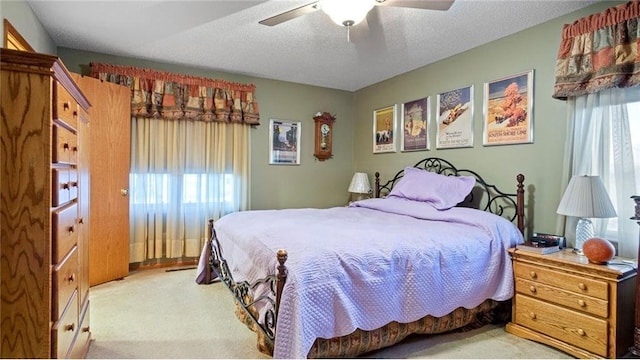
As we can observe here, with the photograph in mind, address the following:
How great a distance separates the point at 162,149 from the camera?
393 centimetres

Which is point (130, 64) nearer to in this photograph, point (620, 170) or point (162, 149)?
point (162, 149)

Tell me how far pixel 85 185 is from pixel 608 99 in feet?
11.7

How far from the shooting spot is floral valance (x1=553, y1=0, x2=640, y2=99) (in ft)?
7.30

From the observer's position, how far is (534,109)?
9.45ft

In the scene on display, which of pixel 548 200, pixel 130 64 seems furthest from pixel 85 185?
pixel 548 200

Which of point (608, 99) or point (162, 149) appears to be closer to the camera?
point (608, 99)

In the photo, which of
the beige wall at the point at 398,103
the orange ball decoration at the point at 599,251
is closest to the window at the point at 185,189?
the beige wall at the point at 398,103

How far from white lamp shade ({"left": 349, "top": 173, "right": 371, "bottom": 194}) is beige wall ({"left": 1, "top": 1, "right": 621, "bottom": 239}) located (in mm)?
246

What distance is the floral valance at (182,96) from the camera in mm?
3705

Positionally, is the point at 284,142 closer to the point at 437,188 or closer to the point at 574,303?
the point at 437,188

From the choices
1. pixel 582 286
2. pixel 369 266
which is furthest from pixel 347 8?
pixel 582 286

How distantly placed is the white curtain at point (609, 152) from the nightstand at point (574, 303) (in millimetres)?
304

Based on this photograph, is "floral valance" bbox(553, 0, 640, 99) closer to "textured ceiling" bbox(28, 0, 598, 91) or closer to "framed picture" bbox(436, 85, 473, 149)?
"textured ceiling" bbox(28, 0, 598, 91)

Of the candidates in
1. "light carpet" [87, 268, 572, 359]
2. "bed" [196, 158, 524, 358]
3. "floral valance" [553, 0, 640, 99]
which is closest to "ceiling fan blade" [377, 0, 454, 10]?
"floral valance" [553, 0, 640, 99]
